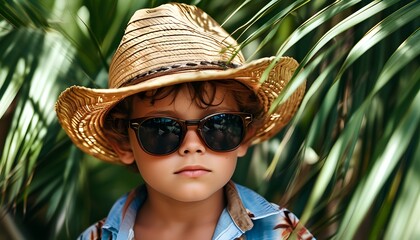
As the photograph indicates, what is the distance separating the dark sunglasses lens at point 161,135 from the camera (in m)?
1.47

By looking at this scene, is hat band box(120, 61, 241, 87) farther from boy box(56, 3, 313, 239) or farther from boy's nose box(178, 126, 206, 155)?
Result: boy's nose box(178, 126, 206, 155)

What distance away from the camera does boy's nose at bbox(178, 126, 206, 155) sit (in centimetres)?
147

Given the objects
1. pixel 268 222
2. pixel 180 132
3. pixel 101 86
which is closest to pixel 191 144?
pixel 180 132

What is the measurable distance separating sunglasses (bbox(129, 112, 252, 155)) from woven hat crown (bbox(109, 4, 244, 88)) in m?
0.09

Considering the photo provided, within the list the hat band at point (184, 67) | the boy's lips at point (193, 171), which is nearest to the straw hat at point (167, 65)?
the hat band at point (184, 67)

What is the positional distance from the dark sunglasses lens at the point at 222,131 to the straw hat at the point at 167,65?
7 cm

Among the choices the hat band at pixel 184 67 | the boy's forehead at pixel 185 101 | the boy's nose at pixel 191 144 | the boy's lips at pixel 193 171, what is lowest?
the boy's lips at pixel 193 171

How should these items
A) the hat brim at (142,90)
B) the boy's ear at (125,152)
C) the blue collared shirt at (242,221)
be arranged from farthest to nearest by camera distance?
the boy's ear at (125,152) → the blue collared shirt at (242,221) → the hat brim at (142,90)

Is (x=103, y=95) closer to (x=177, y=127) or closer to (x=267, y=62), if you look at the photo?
(x=177, y=127)

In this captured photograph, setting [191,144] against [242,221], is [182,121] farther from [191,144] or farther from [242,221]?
[242,221]

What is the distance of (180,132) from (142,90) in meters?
0.10

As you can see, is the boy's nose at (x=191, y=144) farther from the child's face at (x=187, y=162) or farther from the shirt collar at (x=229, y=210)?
the shirt collar at (x=229, y=210)

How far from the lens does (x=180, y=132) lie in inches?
58.0

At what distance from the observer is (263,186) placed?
188 centimetres
